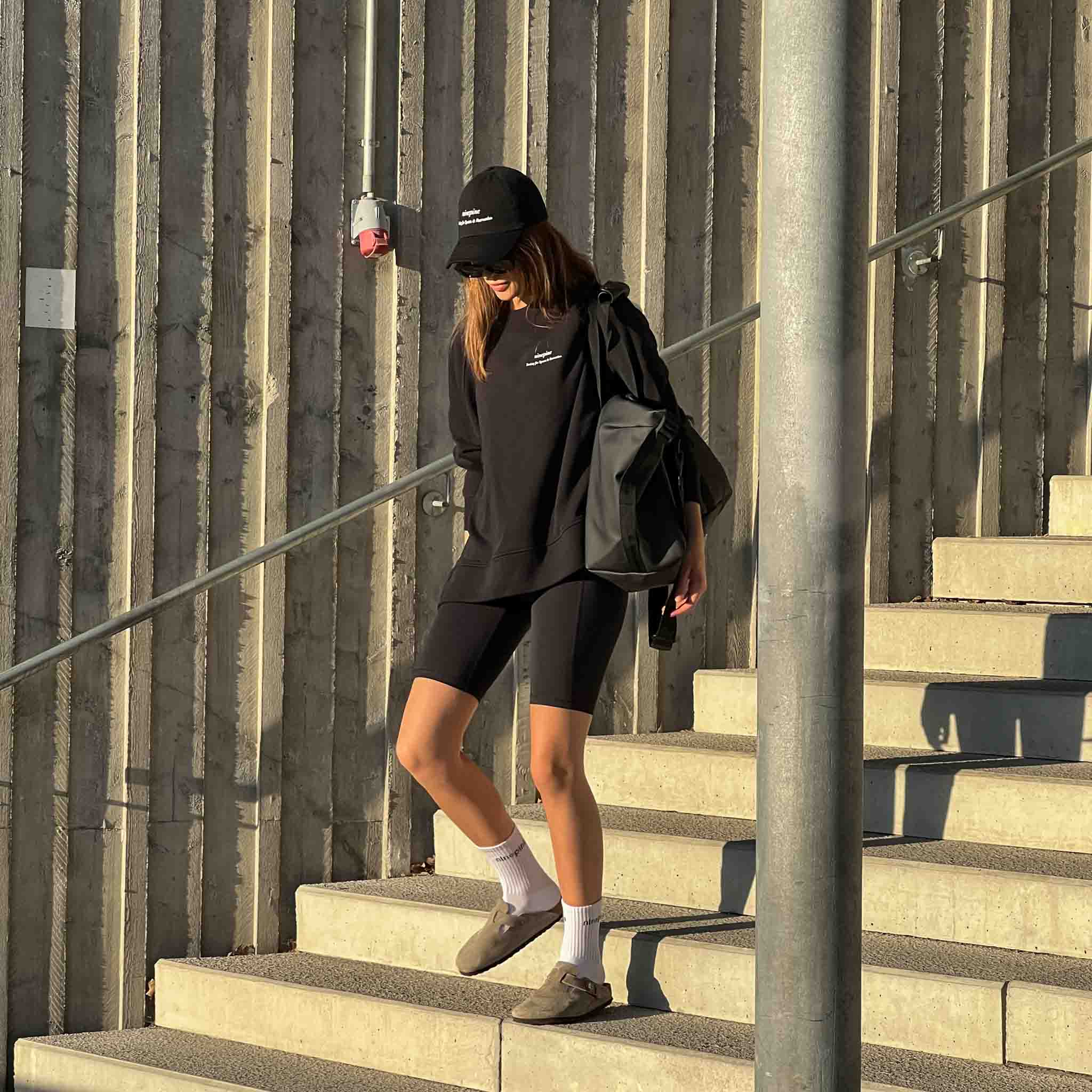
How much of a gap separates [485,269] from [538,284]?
12 cm

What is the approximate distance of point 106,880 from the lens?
438 centimetres

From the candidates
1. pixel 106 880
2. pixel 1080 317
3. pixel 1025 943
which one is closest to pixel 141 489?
pixel 106 880

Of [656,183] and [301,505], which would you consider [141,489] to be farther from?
[656,183]

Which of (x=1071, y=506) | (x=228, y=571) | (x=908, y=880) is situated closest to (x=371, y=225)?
(x=228, y=571)

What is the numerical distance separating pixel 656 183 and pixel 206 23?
149cm

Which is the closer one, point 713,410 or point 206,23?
point 206,23

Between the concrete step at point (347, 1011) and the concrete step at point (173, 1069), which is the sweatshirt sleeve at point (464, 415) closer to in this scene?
the concrete step at point (347, 1011)

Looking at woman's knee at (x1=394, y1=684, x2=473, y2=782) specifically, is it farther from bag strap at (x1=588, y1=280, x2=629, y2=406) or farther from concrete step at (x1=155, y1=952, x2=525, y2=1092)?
bag strap at (x1=588, y1=280, x2=629, y2=406)

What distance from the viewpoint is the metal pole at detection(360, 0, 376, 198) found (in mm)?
4738

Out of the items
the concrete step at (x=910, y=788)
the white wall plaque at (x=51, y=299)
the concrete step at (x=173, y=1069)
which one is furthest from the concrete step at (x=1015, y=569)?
the white wall plaque at (x=51, y=299)

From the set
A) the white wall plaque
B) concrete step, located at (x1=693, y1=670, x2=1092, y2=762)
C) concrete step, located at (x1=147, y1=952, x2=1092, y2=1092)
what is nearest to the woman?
concrete step, located at (x1=147, y1=952, x2=1092, y2=1092)

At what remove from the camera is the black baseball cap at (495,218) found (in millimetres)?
3510

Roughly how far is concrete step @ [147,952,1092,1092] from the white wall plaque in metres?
1.66

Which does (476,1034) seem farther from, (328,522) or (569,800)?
(328,522)
